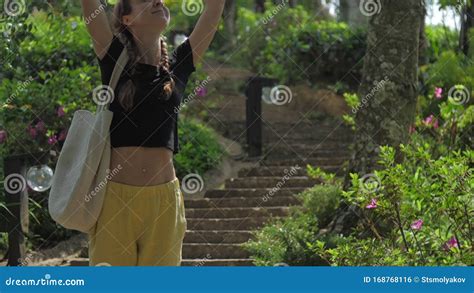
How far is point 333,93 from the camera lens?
43.0ft

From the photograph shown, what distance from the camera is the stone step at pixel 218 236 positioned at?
7.91 meters

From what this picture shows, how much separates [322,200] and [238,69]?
7591mm

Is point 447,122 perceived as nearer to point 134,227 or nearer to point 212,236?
point 212,236

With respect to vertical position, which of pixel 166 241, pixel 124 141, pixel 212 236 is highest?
pixel 124 141

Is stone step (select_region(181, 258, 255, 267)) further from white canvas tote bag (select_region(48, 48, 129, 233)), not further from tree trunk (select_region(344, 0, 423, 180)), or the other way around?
white canvas tote bag (select_region(48, 48, 129, 233))

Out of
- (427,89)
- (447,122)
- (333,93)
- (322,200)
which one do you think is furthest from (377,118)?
(333,93)

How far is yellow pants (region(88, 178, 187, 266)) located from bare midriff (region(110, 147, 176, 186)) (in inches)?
0.9

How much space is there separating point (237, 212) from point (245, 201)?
11.8 inches

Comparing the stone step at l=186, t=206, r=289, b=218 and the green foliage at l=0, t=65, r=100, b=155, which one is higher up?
the green foliage at l=0, t=65, r=100, b=155

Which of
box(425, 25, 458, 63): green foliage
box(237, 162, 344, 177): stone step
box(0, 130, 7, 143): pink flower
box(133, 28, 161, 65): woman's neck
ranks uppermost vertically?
box(425, 25, 458, 63): green foliage

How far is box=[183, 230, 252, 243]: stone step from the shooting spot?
7.91 metres

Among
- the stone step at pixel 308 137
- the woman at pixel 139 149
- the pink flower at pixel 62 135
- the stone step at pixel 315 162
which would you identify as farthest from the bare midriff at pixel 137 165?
the stone step at pixel 308 137

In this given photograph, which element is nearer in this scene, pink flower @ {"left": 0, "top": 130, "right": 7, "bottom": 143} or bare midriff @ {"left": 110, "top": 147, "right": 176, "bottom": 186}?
bare midriff @ {"left": 110, "top": 147, "right": 176, "bottom": 186}

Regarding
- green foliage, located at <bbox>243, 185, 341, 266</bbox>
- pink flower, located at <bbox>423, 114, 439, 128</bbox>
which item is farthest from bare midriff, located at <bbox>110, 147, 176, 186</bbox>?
pink flower, located at <bbox>423, 114, 439, 128</bbox>
